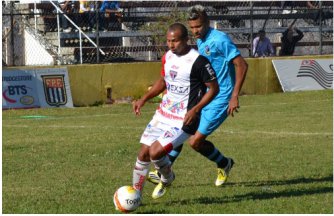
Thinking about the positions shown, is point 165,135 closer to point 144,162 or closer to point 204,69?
point 144,162

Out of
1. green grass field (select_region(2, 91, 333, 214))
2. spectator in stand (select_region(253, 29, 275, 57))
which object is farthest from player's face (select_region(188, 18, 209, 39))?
spectator in stand (select_region(253, 29, 275, 57))

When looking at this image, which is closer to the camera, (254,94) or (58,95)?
(58,95)

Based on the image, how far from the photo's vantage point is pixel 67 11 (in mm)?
26641

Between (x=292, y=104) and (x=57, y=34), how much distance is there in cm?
832

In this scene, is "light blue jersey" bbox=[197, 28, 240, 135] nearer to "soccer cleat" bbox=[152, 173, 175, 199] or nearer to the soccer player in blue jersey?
the soccer player in blue jersey

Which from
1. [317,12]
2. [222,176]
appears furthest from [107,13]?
[222,176]

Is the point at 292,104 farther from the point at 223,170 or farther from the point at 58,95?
the point at 223,170

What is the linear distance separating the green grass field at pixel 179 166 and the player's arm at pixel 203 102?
0.83m

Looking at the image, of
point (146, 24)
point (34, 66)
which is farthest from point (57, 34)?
point (34, 66)

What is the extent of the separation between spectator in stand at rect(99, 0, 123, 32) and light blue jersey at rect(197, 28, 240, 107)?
16.8 meters

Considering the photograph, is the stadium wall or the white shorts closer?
the white shorts

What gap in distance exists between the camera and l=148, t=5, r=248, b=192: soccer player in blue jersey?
30.8 feet

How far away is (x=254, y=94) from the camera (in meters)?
25.5

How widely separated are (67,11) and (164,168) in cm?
1864
